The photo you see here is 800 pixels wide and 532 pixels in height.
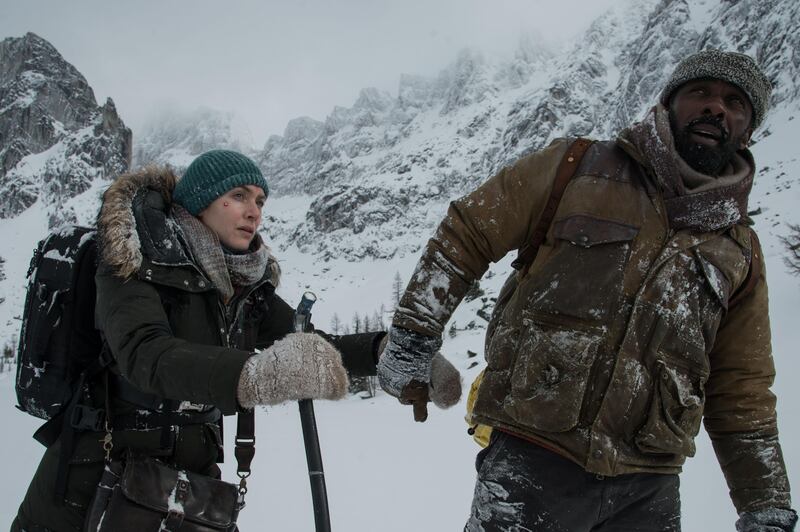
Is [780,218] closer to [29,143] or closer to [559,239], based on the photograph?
[559,239]

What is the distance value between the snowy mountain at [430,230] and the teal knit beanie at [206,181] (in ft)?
1.43

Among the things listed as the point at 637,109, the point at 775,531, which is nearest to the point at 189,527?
the point at 775,531

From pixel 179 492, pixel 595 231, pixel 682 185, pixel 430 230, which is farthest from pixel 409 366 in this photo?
pixel 430 230

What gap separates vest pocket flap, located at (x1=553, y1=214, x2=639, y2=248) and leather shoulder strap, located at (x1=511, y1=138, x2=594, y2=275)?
0.15 m

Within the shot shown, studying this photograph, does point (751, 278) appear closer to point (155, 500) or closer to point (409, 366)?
point (409, 366)

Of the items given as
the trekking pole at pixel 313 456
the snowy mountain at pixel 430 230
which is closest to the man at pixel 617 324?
the trekking pole at pixel 313 456

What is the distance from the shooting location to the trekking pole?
210cm

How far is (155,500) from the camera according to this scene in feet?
7.06

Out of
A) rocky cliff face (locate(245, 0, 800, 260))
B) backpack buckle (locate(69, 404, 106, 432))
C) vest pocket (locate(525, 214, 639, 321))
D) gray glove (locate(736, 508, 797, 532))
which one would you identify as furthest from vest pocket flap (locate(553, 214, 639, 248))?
rocky cliff face (locate(245, 0, 800, 260))

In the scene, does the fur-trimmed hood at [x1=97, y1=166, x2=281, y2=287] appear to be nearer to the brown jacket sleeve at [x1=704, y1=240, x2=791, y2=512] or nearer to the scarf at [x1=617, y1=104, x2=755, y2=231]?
the scarf at [x1=617, y1=104, x2=755, y2=231]

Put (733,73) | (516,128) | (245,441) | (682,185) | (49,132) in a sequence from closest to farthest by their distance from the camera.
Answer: (682,185) < (733,73) < (245,441) < (49,132) < (516,128)

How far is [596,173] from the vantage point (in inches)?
82.1

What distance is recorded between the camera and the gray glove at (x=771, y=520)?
216cm

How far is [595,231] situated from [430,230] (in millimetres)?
151678
